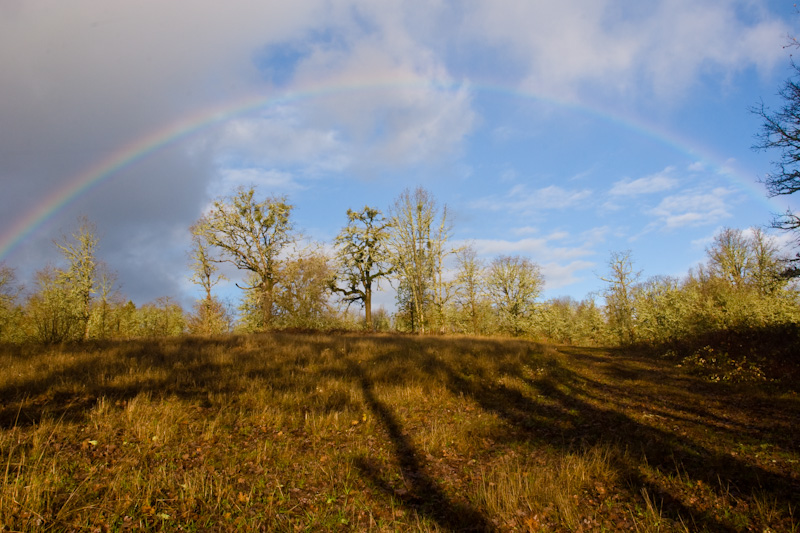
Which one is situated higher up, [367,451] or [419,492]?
[367,451]

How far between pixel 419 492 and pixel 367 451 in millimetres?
1381

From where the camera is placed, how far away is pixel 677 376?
12.6 m

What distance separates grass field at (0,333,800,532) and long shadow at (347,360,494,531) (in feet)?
0.08

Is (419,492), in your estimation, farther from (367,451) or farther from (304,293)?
(304,293)

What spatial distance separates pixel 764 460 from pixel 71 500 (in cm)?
910

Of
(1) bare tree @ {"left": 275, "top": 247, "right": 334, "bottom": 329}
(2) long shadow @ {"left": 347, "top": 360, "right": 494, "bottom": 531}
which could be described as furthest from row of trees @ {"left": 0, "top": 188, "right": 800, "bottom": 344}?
(2) long shadow @ {"left": 347, "top": 360, "right": 494, "bottom": 531}

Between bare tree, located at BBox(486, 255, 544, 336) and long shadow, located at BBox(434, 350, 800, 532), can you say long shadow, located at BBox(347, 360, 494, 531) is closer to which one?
long shadow, located at BBox(434, 350, 800, 532)

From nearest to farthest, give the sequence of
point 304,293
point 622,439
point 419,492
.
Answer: point 419,492
point 622,439
point 304,293

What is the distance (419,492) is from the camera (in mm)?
4902

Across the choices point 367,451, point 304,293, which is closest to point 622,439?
point 367,451

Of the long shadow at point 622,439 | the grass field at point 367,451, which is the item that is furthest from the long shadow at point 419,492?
the long shadow at point 622,439

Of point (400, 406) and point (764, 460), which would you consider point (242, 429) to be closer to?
point (400, 406)

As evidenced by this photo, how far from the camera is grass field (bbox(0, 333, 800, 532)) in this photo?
4.05m

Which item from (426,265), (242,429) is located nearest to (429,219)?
(426,265)
